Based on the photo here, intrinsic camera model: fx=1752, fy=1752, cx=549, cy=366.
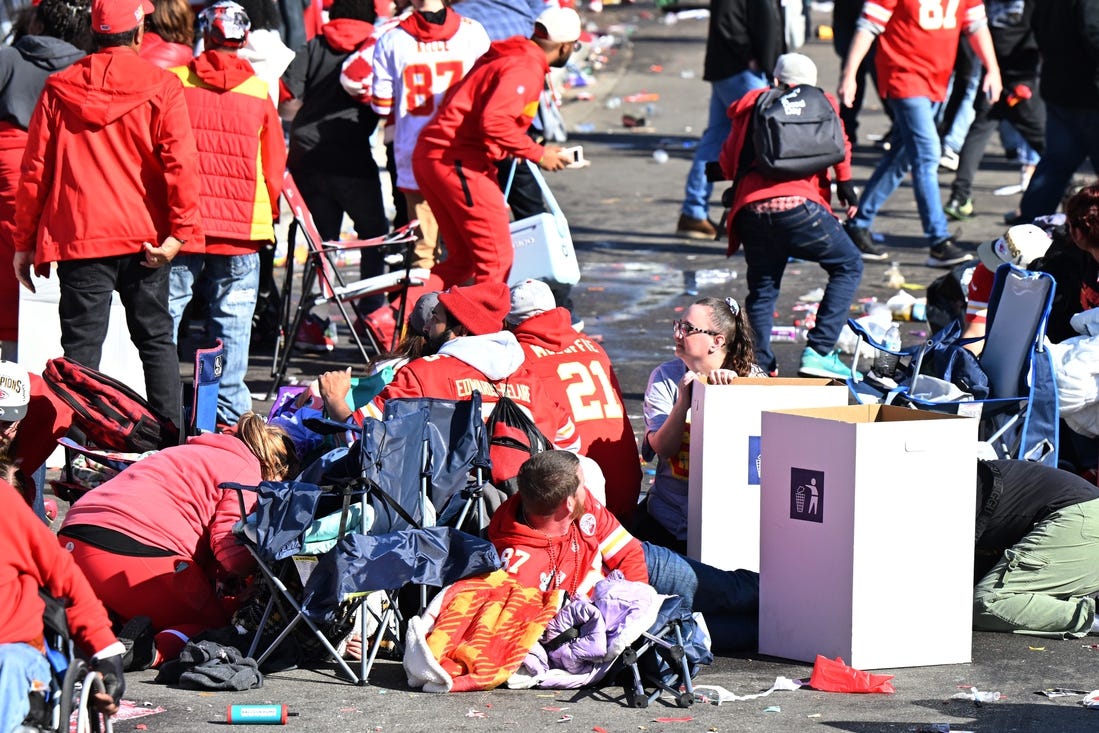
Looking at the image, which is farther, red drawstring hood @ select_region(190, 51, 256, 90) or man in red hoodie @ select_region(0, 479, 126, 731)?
red drawstring hood @ select_region(190, 51, 256, 90)

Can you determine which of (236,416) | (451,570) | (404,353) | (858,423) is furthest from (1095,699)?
(236,416)

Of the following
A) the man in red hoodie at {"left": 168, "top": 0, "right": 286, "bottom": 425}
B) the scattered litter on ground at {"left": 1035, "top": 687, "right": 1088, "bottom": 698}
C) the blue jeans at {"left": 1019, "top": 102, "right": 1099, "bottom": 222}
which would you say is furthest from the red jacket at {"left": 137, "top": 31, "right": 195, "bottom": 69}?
the blue jeans at {"left": 1019, "top": 102, "right": 1099, "bottom": 222}

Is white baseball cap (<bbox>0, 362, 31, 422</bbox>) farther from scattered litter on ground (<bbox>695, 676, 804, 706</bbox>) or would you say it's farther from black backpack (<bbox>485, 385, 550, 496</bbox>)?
scattered litter on ground (<bbox>695, 676, 804, 706</bbox>)

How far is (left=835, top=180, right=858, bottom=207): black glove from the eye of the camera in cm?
913

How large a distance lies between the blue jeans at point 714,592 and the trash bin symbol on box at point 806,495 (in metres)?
0.45

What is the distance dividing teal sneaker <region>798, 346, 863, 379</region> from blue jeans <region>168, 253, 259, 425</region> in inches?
110

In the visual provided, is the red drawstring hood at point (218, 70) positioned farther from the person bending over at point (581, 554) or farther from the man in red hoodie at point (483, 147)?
the person bending over at point (581, 554)

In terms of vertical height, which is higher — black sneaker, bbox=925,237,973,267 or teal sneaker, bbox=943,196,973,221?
black sneaker, bbox=925,237,973,267

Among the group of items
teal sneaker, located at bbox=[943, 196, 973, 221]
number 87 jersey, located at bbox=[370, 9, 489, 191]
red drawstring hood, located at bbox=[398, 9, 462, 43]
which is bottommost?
teal sneaker, located at bbox=[943, 196, 973, 221]

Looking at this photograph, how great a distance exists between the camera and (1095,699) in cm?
507

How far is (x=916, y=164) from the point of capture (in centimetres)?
1205

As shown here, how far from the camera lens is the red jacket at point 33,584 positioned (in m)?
4.04

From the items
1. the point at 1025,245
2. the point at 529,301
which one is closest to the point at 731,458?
the point at 529,301

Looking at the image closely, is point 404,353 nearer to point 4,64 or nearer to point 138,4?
point 138,4
